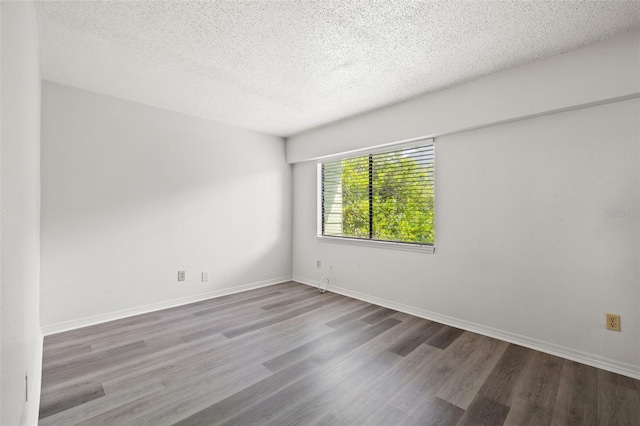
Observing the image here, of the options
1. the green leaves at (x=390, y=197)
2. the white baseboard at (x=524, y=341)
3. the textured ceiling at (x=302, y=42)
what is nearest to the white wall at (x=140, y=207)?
the textured ceiling at (x=302, y=42)

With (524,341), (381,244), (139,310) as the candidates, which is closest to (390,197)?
(381,244)

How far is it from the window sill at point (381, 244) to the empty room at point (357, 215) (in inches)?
1.1

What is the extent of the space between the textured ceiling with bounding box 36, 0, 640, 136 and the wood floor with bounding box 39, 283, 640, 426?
244 cm

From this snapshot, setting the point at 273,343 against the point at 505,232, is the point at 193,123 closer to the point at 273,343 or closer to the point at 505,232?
the point at 273,343

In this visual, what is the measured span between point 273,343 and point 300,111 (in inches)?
105

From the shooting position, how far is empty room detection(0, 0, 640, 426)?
5.93 feet

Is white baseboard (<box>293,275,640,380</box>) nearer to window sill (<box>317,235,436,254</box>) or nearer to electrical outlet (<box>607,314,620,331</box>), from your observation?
electrical outlet (<box>607,314,620,331</box>)

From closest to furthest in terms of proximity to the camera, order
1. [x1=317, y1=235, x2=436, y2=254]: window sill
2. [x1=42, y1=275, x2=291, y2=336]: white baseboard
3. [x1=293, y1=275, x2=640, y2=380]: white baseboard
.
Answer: [x1=293, y1=275, x2=640, y2=380]: white baseboard → [x1=42, y1=275, x2=291, y2=336]: white baseboard → [x1=317, y1=235, x2=436, y2=254]: window sill

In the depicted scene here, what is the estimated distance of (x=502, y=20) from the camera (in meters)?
1.97

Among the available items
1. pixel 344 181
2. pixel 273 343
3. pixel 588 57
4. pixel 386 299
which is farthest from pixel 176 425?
pixel 588 57

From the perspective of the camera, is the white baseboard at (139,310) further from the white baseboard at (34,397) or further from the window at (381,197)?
the window at (381,197)

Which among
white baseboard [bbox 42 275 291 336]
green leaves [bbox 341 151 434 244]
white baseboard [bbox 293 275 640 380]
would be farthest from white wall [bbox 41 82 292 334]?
white baseboard [bbox 293 275 640 380]

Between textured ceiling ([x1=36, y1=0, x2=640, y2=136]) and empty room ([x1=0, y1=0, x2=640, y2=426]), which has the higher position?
textured ceiling ([x1=36, y1=0, x2=640, y2=136])

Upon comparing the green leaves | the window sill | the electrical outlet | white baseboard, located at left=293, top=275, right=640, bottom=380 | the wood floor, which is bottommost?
the wood floor
